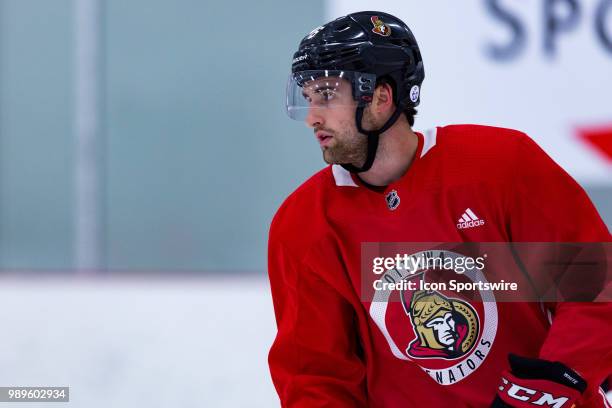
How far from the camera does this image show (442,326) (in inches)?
66.9

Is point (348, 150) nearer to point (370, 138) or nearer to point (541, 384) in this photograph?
point (370, 138)

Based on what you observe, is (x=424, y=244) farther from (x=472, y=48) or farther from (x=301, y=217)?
(x=472, y=48)

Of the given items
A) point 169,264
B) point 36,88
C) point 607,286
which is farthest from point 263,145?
point 607,286

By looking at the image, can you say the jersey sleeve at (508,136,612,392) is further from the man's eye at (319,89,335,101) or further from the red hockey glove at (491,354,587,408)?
the man's eye at (319,89,335,101)

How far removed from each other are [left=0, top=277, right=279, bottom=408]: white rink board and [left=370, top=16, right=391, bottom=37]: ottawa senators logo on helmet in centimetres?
97

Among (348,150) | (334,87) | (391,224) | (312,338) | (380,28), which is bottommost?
(312,338)

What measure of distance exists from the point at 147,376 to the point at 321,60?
1.03 metres

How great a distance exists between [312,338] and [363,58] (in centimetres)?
54

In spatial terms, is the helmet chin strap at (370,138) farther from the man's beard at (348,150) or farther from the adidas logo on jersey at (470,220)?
the adidas logo on jersey at (470,220)

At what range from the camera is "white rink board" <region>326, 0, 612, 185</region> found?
3668mm

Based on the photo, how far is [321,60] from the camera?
1738mm

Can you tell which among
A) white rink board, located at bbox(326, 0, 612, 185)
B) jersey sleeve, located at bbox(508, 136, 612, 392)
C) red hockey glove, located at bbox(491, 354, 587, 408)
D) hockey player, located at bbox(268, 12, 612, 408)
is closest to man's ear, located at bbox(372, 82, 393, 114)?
hockey player, located at bbox(268, 12, 612, 408)

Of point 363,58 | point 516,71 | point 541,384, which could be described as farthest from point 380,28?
point 516,71

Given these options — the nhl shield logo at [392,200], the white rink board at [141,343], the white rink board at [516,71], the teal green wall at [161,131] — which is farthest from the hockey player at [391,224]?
the teal green wall at [161,131]
